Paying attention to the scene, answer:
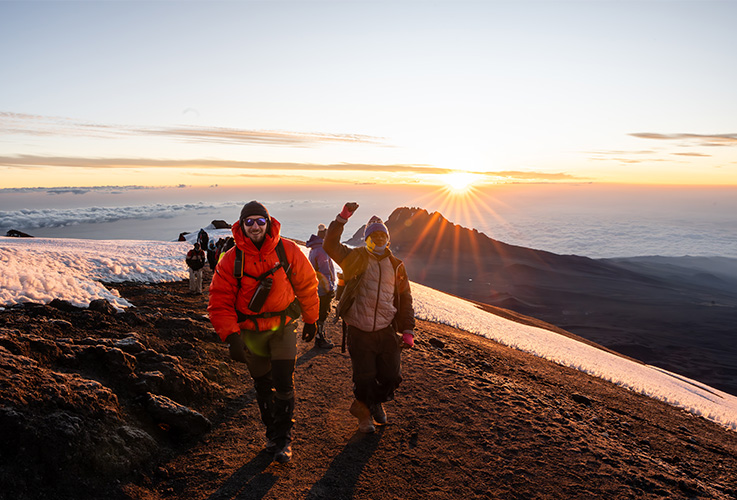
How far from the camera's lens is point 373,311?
213 inches

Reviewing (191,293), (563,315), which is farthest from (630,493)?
(563,315)

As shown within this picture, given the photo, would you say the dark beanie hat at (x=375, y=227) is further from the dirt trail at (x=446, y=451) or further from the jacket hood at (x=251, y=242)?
the dirt trail at (x=446, y=451)

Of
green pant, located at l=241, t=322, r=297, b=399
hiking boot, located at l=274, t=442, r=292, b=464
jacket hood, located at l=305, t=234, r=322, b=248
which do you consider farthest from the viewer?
jacket hood, located at l=305, t=234, r=322, b=248

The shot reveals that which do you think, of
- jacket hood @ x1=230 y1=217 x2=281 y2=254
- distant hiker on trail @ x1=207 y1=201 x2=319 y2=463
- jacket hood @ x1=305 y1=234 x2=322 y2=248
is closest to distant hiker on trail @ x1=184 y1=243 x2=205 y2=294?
jacket hood @ x1=305 y1=234 x2=322 y2=248

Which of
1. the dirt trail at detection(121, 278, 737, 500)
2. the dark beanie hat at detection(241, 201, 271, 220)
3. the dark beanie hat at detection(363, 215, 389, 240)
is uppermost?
the dark beanie hat at detection(241, 201, 271, 220)

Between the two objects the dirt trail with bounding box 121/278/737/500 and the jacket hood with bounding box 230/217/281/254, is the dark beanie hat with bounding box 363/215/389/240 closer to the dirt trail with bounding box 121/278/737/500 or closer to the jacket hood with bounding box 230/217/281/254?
the jacket hood with bounding box 230/217/281/254

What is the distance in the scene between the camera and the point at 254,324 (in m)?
4.46

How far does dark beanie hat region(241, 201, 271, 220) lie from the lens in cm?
437

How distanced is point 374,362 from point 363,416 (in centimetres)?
85

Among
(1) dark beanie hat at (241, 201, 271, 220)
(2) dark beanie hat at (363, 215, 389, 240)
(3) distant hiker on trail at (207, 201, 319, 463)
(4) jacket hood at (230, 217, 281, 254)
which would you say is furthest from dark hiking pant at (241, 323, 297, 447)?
(2) dark beanie hat at (363, 215, 389, 240)

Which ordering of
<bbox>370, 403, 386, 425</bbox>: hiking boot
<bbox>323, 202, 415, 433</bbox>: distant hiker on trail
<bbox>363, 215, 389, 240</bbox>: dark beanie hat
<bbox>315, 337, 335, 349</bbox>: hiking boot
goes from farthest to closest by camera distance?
1. <bbox>315, 337, 335, 349</bbox>: hiking boot
2. <bbox>370, 403, 386, 425</bbox>: hiking boot
3. <bbox>363, 215, 389, 240</bbox>: dark beanie hat
4. <bbox>323, 202, 415, 433</bbox>: distant hiker on trail

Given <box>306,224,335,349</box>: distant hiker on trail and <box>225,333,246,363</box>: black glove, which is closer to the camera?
<box>225,333,246,363</box>: black glove

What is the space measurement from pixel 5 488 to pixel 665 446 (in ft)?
30.6

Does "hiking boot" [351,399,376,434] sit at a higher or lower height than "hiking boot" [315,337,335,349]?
higher
